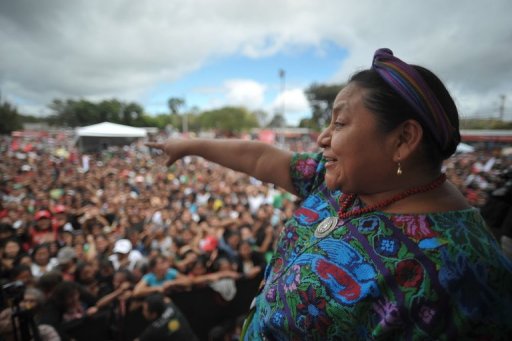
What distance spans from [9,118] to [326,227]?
1989 centimetres

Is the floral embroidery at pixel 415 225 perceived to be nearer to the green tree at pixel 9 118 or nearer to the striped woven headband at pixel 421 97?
the striped woven headband at pixel 421 97

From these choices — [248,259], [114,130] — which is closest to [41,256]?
[114,130]

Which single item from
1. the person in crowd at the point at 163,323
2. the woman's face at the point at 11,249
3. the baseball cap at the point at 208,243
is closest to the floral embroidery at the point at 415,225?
the person in crowd at the point at 163,323

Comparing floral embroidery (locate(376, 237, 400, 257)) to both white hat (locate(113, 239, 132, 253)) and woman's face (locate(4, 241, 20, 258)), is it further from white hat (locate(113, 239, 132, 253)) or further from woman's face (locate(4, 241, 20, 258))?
woman's face (locate(4, 241, 20, 258))

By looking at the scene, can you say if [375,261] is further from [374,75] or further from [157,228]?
[157,228]

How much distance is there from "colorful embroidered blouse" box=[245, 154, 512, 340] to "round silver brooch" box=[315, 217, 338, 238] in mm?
24

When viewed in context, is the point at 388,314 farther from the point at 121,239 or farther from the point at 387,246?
the point at 121,239

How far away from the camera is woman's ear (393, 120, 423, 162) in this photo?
0.74 meters

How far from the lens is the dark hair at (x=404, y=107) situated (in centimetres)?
75

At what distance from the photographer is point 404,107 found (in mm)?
747

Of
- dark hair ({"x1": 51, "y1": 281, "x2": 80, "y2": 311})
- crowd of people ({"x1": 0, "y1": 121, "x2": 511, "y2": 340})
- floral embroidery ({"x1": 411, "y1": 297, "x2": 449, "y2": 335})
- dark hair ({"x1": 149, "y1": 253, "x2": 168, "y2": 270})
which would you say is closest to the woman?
floral embroidery ({"x1": 411, "y1": 297, "x2": 449, "y2": 335})

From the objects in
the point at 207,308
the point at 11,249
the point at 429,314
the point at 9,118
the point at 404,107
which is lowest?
the point at 207,308

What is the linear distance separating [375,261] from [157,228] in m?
5.51

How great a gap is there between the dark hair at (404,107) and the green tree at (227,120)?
189ft
